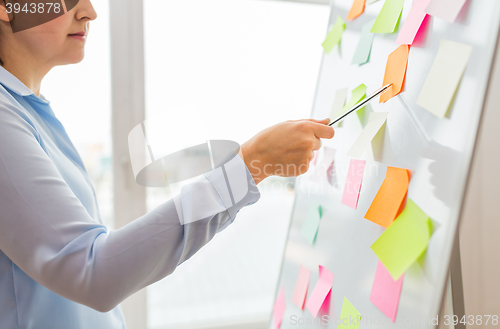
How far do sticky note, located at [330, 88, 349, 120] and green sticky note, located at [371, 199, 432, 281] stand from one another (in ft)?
0.89

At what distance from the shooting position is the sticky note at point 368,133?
506 mm

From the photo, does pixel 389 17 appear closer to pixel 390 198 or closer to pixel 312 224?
pixel 390 198

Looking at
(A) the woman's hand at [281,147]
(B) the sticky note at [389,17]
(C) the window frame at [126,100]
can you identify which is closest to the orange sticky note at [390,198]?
(A) the woman's hand at [281,147]

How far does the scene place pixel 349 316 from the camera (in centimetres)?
51

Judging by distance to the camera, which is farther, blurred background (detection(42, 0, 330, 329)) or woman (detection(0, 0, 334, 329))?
blurred background (detection(42, 0, 330, 329))

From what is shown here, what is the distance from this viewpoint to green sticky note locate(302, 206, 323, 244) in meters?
0.66

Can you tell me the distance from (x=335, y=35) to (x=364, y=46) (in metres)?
0.15

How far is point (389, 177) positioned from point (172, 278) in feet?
3.29

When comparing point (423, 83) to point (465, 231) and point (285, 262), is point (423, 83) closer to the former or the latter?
point (465, 231)

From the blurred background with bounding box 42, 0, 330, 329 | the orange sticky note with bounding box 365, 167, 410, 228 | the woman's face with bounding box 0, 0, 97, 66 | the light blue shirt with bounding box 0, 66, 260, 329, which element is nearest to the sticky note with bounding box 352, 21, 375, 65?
the orange sticky note with bounding box 365, 167, 410, 228

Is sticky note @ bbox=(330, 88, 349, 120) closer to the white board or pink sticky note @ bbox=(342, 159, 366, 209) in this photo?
the white board

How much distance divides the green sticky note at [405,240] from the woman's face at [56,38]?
587mm

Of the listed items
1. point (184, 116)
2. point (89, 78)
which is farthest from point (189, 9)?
point (184, 116)

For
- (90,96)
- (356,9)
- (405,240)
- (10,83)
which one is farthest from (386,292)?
(90,96)
